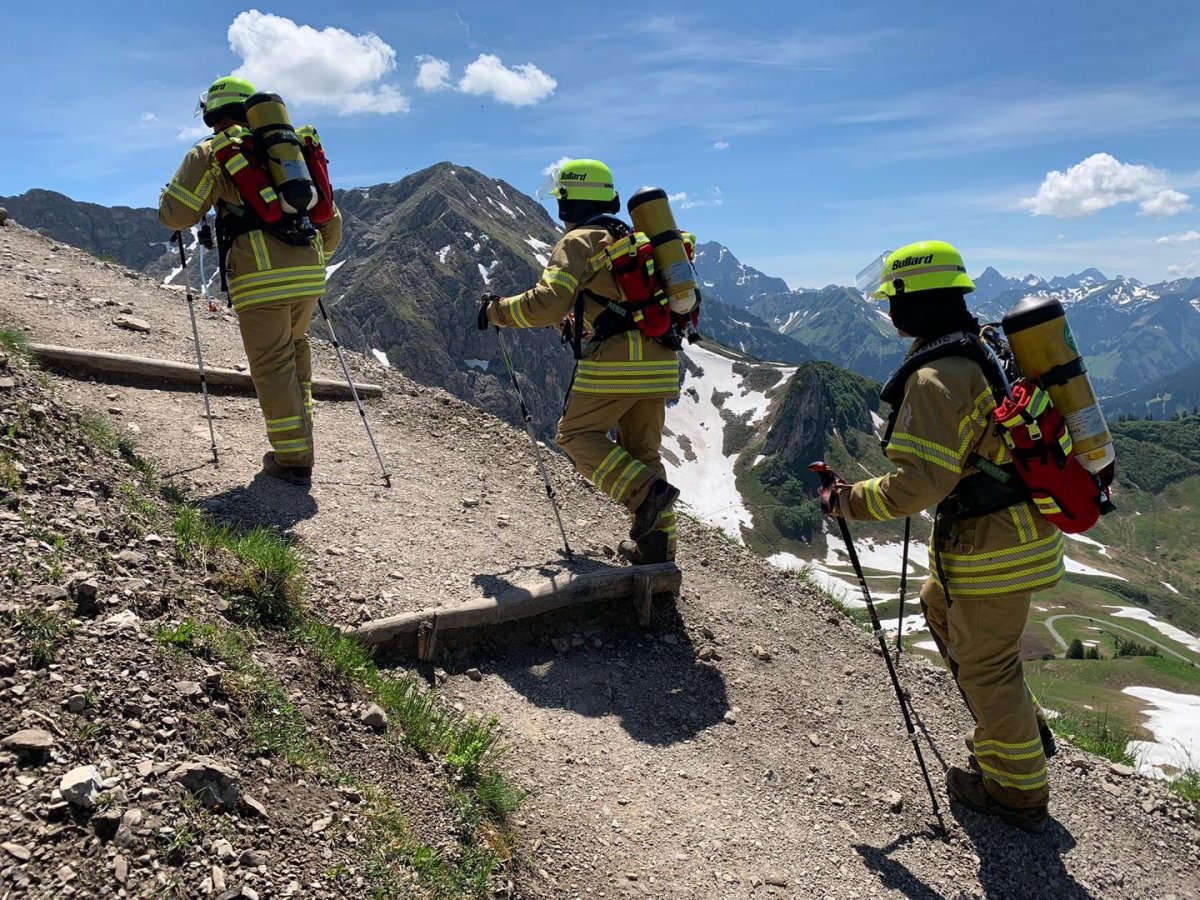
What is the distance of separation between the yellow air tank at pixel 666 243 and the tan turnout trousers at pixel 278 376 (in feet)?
13.0

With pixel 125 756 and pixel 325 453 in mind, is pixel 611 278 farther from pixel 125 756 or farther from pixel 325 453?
pixel 125 756

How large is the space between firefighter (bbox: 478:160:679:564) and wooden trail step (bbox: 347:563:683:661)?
46cm

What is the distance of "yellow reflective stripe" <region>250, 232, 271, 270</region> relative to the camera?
8.29 meters

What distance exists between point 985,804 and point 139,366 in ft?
35.3

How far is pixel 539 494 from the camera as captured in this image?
10.5 m

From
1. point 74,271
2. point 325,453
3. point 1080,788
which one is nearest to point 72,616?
point 325,453

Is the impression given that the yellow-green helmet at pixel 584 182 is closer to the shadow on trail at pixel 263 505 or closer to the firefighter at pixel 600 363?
the firefighter at pixel 600 363

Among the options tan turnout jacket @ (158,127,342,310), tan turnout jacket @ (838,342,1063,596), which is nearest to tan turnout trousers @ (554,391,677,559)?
tan turnout jacket @ (838,342,1063,596)

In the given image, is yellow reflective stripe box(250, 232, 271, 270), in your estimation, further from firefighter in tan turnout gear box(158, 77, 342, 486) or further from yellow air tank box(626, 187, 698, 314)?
yellow air tank box(626, 187, 698, 314)

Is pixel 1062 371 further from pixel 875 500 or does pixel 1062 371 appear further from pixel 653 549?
pixel 653 549

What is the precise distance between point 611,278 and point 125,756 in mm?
5654

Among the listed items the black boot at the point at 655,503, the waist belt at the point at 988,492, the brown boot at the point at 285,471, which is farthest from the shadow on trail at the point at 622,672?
the waist belt at the point at 988,492

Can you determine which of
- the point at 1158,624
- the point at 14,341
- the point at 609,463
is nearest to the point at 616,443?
the point at 609,463

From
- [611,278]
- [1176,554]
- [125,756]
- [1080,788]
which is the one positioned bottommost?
[1176,554]
